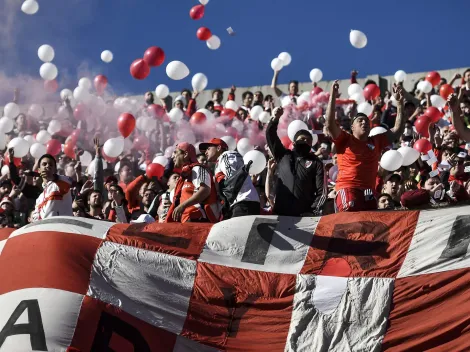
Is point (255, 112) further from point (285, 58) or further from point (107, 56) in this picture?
point (107, 56)

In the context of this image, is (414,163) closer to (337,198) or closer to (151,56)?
(337,198)

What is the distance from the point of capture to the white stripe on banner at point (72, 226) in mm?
7488

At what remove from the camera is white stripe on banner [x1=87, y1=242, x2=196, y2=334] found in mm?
6918

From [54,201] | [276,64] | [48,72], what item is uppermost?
[276,64]

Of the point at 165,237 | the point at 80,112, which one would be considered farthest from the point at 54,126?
the point at 165,237

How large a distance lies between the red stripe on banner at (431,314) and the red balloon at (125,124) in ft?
26.6

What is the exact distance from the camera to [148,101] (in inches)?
658

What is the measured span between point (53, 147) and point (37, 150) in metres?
0.41

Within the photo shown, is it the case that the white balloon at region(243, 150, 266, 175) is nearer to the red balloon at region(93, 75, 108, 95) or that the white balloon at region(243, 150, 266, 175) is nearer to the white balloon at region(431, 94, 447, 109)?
the white balloon at region(431, 94, 447, 109)

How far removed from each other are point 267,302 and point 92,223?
1.73 metres

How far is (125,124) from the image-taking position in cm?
1413

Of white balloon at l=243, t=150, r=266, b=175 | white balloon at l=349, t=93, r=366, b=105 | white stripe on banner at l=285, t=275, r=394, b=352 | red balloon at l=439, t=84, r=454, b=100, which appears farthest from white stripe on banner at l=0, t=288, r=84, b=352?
red balloon at l=439, t=84, r=454, b=100

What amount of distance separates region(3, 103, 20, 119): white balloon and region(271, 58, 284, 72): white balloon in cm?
495

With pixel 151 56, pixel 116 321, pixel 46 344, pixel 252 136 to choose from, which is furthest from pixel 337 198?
pixel 151 56
